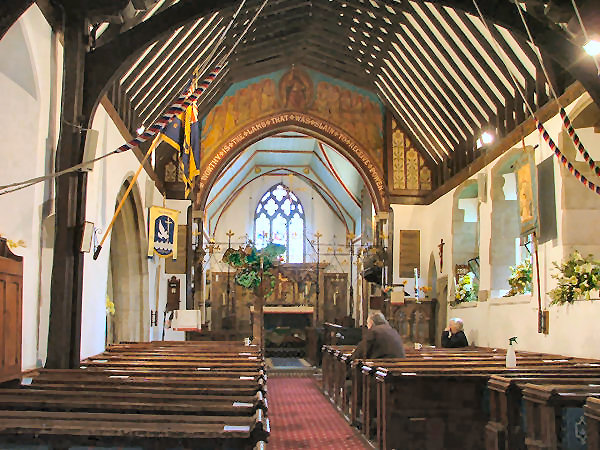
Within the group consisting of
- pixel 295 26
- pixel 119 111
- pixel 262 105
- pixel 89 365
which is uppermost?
pixel 295 26

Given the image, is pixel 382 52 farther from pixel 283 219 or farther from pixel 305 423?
pixel 283 219

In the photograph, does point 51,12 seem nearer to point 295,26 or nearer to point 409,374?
point 409,374

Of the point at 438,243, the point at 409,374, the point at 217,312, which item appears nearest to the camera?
the point at 409,374

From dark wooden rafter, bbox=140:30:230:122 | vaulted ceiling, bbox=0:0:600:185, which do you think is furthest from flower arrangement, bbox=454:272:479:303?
dark wooden rafter, bbox=140:30:230:122

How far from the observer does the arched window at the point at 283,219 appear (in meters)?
19.9

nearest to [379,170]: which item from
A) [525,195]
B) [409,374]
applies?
[525,195]

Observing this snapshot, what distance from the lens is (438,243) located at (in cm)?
1208

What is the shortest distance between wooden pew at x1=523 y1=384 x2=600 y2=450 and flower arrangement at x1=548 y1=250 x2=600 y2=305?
3.34 meters

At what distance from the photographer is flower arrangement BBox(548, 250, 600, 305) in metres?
6.60

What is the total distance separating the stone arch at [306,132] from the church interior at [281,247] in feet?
0.13

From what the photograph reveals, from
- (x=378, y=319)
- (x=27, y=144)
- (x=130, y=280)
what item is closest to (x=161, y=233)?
(x=130, y=280)

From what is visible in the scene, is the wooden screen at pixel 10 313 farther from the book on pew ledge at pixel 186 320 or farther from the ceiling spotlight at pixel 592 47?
the book on pew ledge at pixel 186 320

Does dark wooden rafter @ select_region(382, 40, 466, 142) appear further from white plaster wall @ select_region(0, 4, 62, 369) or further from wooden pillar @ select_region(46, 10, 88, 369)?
white plaster wall @ select_region(0, 4, 62, 369)

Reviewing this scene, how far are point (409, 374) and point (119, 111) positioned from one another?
5.14 meters
